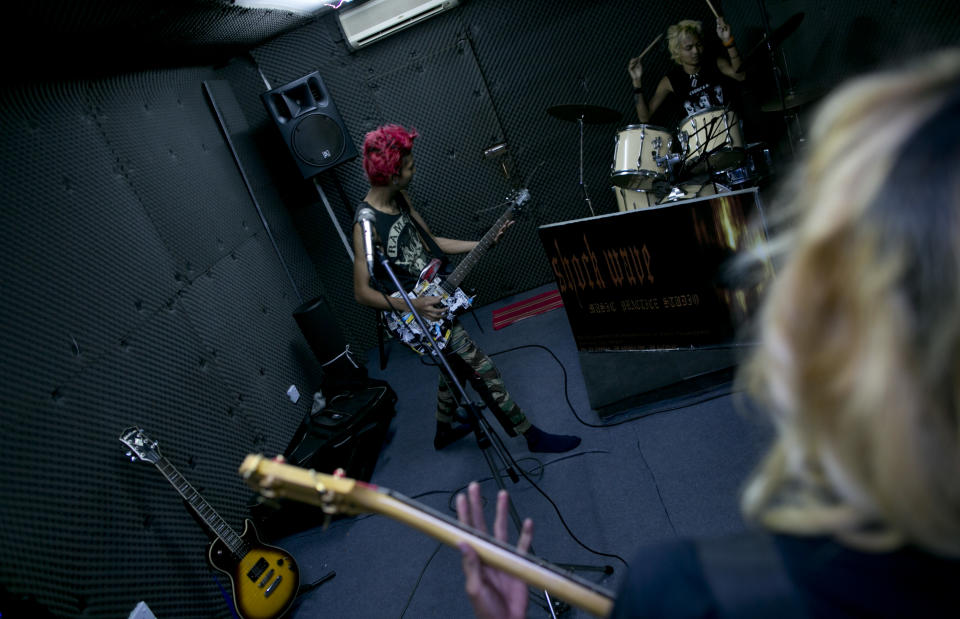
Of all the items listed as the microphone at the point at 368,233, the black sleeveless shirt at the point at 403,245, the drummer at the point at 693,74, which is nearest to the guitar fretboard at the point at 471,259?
the black sleeveless shirt at the point at 403,245

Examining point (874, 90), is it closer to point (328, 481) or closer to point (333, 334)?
point (328, 481)

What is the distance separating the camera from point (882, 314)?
44 cm

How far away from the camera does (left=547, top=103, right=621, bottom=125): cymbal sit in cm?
416

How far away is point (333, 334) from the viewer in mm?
4184

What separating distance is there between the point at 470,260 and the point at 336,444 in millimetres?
1460

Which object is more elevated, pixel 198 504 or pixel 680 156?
pixel 680 156

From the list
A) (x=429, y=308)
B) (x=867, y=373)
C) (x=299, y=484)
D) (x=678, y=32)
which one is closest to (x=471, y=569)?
(x=299, y=484)

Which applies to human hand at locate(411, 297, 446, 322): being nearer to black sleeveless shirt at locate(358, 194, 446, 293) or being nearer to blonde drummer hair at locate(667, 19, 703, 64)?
black sleeveless shirt at locate(358, 194, 446, 293)

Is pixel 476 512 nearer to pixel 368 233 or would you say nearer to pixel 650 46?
pixel 368 233

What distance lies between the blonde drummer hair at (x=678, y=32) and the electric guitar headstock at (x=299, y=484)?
187 inches

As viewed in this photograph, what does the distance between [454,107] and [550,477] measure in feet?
12.4

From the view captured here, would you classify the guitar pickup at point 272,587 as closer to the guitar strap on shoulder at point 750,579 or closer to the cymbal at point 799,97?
the guitar strap on shoulder at point 750,579

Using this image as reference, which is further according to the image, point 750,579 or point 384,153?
point 384,153

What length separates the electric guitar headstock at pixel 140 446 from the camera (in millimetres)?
2408
